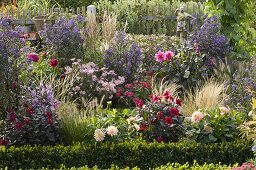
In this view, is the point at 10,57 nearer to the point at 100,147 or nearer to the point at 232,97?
the point at 100,147

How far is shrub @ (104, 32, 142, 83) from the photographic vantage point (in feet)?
26.7

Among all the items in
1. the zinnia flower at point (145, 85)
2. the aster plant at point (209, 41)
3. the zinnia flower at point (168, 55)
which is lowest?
the zinnia flower at point (145, 85)

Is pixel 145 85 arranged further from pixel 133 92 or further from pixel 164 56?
pixel 164 56

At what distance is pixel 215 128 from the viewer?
627 centimetres

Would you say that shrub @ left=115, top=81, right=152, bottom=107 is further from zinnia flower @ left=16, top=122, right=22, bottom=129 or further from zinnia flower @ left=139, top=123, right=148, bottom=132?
zinnia flower @ left=16, top=122, right=22, bottom=129

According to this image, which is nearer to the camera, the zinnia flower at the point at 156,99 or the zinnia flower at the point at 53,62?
the zinnia flower at the point at 156,99

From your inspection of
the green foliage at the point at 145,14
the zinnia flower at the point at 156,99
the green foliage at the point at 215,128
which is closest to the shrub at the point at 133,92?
the zinnia flower at the point at 156,99

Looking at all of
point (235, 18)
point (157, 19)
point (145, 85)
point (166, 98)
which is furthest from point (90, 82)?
point (157, 19)

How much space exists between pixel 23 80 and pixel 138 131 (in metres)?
1.51

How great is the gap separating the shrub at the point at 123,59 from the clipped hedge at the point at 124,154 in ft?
7.81

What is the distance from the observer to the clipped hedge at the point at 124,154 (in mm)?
5766

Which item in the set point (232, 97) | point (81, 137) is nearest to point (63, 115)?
point (81, 137)

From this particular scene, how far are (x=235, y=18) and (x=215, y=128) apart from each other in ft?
12.2

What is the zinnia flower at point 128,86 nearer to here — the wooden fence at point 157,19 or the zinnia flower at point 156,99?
the zinnia flower at point 156,99
